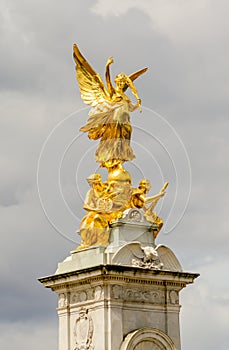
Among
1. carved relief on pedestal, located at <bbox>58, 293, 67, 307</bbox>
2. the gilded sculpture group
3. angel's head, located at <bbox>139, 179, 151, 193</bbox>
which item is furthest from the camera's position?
angel's head, located at <bbox>139, 179, 151, 193</bbox>

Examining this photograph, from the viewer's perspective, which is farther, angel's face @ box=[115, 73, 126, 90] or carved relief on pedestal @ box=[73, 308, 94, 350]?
angel's face @ box=[115, 73, 126, 90]

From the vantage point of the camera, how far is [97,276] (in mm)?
34812

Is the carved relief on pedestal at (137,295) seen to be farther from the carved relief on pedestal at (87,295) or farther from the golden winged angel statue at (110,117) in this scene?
the golden winged angel statue at (110,117)

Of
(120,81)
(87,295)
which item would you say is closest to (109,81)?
(120,81)

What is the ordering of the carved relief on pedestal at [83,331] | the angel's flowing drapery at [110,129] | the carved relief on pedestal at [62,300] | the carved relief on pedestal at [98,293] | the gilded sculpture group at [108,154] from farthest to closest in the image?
the angel's flowing drapery at [110,129] < the carved relief on pedestal at [62,300] < the gilded sculpture group at [108,154] < the carved relief on pedestal at [83,331] < the carved relief on pedestal at [98,293]

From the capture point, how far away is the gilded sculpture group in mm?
36156

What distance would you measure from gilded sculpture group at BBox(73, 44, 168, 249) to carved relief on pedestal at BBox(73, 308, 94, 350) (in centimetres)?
228

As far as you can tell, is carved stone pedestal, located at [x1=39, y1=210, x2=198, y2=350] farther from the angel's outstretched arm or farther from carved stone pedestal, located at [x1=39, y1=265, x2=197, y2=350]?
the angel's outstretched arm

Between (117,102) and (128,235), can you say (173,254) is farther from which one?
(117,102)

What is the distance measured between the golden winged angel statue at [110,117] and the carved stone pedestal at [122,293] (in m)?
2.18

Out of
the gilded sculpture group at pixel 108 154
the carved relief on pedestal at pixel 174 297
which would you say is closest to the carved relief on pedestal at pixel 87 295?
the gilded sculpture group at pixel 108 154

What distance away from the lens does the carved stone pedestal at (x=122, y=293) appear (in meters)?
34.7

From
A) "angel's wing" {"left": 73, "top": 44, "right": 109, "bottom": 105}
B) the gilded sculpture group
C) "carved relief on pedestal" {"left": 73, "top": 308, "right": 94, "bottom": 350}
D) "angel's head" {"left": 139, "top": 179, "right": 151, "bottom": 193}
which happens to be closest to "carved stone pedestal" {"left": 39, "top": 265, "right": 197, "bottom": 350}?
"carved relief on pedestal" {"left": 73, "top": 308, "right": 94, "bottom": 350}

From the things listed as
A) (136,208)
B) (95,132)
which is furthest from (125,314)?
(95,132)
